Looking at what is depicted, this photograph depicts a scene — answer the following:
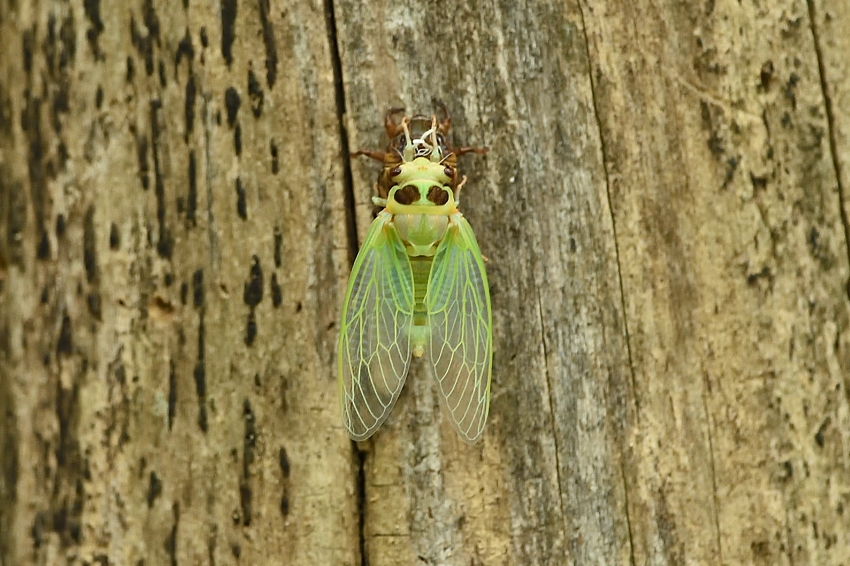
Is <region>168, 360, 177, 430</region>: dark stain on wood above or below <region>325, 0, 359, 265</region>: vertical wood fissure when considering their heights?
below

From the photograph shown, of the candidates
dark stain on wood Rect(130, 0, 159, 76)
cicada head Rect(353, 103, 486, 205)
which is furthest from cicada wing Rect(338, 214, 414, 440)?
dark stain on wood Rect(130, 0, 159, 76)

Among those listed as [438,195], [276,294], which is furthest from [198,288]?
[438,195]

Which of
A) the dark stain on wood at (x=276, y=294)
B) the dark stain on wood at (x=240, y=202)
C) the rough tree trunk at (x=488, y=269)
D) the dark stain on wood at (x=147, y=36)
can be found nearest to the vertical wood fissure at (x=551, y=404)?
the rough tree trunk at (x=488, y=269)

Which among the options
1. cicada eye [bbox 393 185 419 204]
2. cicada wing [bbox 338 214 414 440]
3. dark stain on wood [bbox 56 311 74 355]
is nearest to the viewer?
cicada wing [bbox 338 214 414 440]

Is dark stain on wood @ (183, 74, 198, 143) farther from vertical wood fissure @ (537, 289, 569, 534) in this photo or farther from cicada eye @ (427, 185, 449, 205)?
vertical wood fissure @ (537, 289, 569, 534)

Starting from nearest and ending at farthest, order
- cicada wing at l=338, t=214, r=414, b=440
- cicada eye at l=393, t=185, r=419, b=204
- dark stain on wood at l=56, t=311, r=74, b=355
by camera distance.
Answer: cicada wing at l=338, t=214, r=414, b=440 → dark stain on wood at l=56, t=311, r=74, b=355 → cicada eye at l=393, t=185, r=419, b=204

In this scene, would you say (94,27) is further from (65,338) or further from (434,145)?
(434,145)
